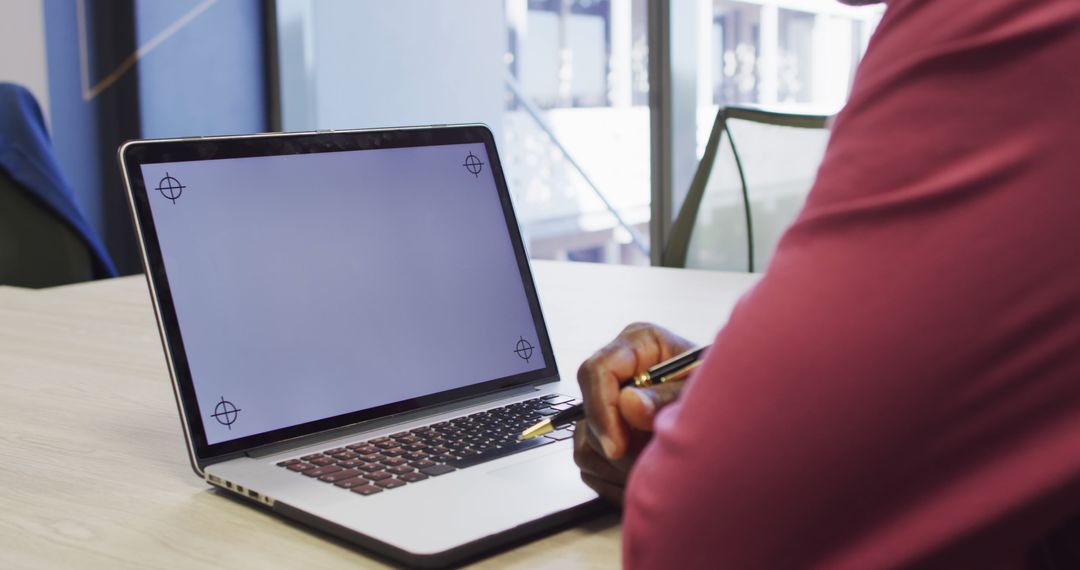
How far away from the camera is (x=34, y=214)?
224cm

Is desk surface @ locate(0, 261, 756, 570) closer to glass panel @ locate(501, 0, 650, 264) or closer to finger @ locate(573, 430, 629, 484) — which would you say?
finger @ locate(573, 430, 629, 484)

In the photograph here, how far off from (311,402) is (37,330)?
72 cm

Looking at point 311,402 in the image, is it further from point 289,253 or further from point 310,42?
point 310,42

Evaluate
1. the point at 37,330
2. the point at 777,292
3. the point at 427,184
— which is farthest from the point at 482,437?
the point at 37,330

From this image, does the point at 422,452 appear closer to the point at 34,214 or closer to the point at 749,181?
the point at 749,181

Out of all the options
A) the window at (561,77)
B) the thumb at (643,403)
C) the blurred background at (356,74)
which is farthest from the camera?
the window at (561,77)

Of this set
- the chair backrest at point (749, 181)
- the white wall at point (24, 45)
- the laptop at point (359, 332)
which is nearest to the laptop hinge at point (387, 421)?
the laptop at point (359, 332)

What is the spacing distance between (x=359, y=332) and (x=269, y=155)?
0.15 m

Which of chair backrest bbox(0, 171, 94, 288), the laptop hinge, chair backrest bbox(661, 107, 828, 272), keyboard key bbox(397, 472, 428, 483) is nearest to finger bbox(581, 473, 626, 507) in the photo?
keyboard key bbox(397, 472, 428, 483)

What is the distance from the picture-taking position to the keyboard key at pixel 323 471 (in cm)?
65

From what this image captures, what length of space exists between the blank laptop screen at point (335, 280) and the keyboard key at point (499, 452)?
4.5 inches

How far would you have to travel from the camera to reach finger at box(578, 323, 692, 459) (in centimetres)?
56

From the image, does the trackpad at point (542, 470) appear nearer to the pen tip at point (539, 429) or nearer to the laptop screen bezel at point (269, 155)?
the pen tip at point (539, 429)

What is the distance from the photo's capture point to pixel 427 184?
0.85 metres
